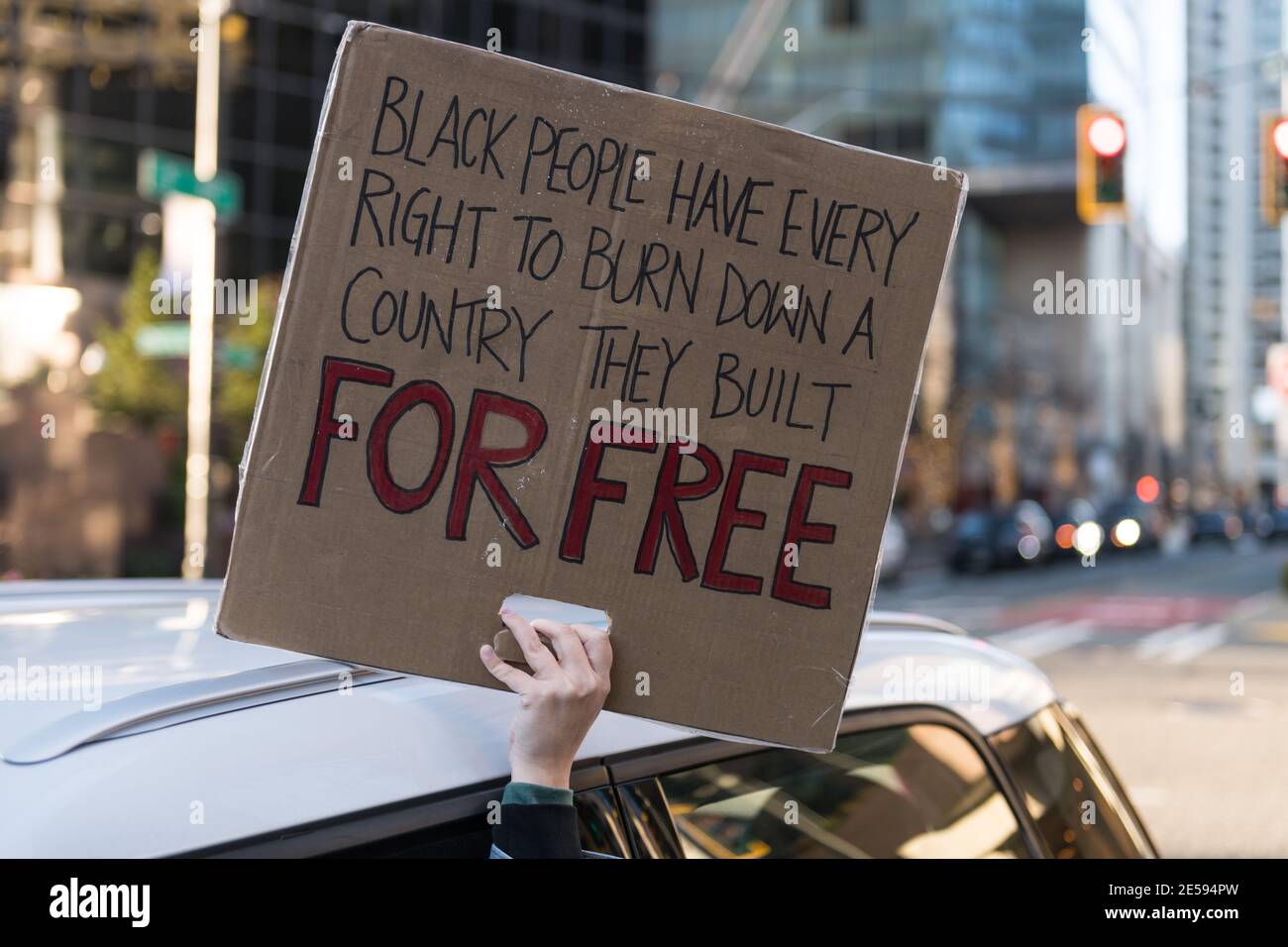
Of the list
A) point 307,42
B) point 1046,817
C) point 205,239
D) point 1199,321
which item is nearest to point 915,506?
point 307,42

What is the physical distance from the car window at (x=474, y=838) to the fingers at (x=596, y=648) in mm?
165

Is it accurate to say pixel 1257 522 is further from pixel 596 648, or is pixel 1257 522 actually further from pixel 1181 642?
pixel 596 648

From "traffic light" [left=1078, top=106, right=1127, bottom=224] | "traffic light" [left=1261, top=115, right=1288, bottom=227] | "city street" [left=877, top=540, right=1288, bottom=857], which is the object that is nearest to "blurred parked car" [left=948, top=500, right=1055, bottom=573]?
"city street" [left=877, top=540, right=1288, bottom=857]

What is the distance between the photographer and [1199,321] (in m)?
114

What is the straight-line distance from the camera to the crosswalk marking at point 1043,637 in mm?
15461

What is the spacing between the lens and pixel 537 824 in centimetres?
148

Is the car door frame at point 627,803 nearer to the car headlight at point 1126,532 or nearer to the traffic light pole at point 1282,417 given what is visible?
the car headlight at point 1126,532

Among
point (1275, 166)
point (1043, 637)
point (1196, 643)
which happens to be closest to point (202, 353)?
point (1043, 637)

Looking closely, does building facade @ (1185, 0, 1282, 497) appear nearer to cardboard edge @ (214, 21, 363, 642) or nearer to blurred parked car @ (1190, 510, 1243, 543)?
blurred parked car @ (1190, 510, 1243, 543)

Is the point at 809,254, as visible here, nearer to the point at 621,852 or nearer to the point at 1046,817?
the point at 621,852

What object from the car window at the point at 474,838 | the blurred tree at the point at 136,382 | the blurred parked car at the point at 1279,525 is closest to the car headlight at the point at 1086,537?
the blurred parked car at the point at 1279,525

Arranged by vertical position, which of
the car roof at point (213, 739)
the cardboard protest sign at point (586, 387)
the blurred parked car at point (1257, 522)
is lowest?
the blurred parked car at point (1257, 522)

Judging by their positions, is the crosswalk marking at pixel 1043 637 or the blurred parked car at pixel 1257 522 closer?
the crosswalk marking at pixel 1043 637
